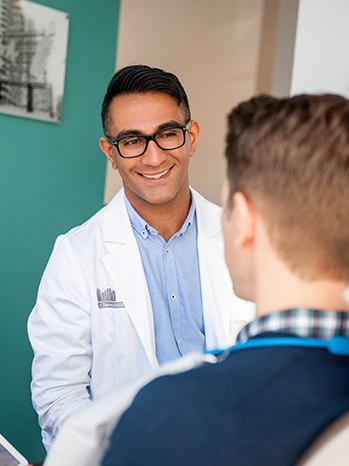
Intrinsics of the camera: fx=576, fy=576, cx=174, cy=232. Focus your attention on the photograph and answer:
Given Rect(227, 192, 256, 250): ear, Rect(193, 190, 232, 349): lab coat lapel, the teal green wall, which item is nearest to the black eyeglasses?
Rect(193, 190, 232, 349): lab coat lapel

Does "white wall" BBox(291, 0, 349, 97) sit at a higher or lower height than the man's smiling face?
higher

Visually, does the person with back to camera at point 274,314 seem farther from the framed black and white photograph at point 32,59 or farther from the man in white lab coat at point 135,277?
the framed black and white photograph at point 32,59

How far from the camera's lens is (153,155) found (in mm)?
1669

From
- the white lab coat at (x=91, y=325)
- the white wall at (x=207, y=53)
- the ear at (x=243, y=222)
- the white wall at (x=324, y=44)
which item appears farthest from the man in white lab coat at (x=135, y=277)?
the white wall at (x=207, y=53)

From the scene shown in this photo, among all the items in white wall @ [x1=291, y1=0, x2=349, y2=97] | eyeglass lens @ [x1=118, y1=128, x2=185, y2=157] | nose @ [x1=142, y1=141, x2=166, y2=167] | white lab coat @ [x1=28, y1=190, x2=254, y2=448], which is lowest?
white lab coat @ [x1=28, y1=190, x2=254, y2=448]

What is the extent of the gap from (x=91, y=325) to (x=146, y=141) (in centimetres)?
55

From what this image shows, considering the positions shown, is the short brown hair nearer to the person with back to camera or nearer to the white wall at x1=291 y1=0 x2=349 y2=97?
the person with back to camera

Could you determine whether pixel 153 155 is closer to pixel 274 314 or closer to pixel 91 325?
pixel 91 325

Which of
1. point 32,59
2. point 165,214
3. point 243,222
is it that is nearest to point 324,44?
point 165,214

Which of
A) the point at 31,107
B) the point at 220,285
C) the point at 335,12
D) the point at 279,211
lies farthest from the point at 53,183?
the point at 279,211

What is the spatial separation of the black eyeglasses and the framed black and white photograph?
812mm

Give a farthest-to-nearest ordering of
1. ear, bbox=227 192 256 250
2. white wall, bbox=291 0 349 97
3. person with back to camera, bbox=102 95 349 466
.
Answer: white wall, bbox=291 0 349 97, ear, bbox=227 192 256 250, person with back to camera, bbox=102 95 349 466

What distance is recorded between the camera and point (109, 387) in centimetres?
158

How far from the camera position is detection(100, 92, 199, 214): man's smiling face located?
1.66 m
